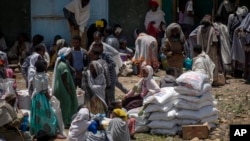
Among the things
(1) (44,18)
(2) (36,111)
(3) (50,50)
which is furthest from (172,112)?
(1) (44,18)

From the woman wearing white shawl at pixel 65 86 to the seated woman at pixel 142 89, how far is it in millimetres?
838

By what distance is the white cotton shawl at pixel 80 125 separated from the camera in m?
8.09

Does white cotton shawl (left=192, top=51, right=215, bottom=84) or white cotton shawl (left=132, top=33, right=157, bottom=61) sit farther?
white cotton shawl (left=132, top=33, right=157, bottom=61)

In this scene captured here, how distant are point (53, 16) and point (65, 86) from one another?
21.5 ft

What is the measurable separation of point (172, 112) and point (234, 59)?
542 cm

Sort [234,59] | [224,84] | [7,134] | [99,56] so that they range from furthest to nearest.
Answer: [234,59], [224,84], [99,56], [7,134]

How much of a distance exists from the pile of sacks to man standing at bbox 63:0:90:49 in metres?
6.23

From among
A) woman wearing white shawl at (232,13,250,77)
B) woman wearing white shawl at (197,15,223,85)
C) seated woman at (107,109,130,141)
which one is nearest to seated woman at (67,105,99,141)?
seated woman at (107,109,130,141)

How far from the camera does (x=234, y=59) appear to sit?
14.5 metres

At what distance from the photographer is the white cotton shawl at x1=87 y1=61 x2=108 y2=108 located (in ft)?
31.2

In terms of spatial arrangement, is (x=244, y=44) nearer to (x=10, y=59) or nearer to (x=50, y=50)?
(x=50, y=50)

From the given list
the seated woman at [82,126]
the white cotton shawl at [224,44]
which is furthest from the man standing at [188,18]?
the seated woman at [82,126]

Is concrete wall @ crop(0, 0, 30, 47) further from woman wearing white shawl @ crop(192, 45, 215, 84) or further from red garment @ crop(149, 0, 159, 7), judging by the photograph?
woman wearing white shawl @ crop(192, 45, 215, 84)

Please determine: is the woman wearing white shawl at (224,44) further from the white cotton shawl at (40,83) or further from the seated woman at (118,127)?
the seated woman at (118,127)
